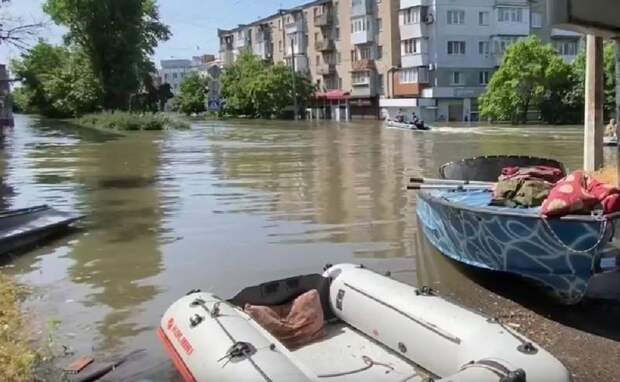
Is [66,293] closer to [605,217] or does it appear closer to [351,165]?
[605,217]

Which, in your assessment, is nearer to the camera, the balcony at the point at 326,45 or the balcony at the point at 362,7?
→ the balcony at the point at 362,7

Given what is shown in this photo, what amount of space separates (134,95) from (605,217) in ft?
224

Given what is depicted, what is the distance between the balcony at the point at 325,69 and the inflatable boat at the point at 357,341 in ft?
250

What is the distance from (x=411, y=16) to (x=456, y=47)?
510 centimetres

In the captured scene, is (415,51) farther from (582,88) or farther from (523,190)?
(523,190)

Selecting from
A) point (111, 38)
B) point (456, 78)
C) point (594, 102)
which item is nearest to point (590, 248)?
point (594, 102)

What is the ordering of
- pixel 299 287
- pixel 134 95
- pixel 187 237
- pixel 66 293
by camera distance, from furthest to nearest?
1. pixel 134 95
2. pixel 187 237
3. pixel 66 293
4. pixel 299 287

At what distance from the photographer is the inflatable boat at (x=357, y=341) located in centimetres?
498

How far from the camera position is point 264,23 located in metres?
102

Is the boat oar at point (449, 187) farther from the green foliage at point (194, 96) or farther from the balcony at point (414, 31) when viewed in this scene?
the green foliage at point (194, 96)

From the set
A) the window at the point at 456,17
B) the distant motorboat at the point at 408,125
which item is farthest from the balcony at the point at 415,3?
the distant motorboat at the point at 408,125

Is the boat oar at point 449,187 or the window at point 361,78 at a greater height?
the window at point 361,78

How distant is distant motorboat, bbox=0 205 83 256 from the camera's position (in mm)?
11945

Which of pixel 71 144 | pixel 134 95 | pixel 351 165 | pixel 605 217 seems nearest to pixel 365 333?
pixel 605 217
